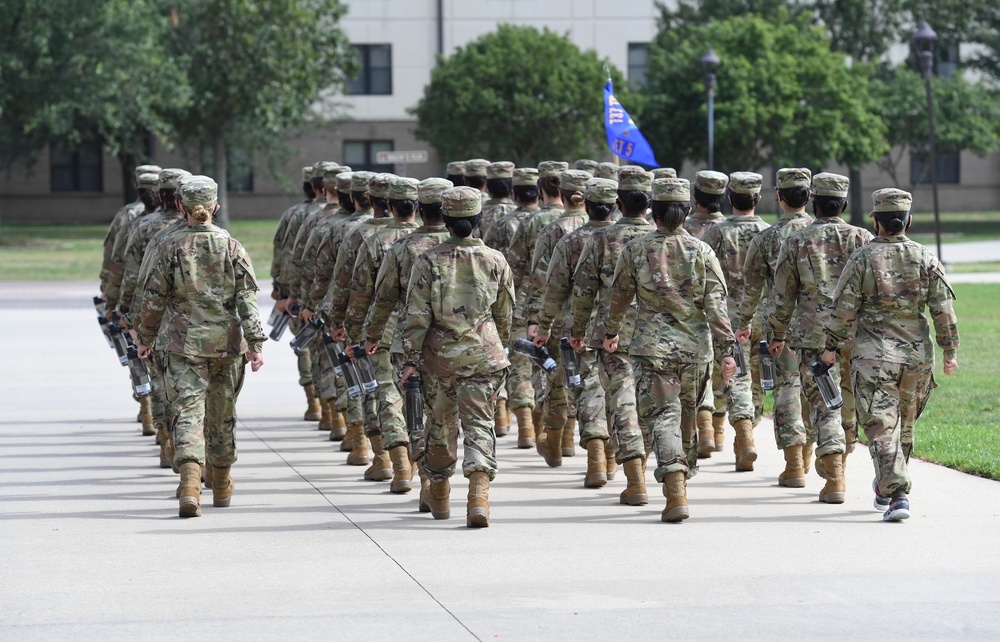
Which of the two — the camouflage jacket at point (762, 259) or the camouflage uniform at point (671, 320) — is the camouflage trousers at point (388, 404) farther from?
the camouflage jacket at point (762, 259)

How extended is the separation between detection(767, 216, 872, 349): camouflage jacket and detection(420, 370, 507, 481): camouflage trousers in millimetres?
2082

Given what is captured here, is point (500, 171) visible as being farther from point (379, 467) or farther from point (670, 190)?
point (670, 190)

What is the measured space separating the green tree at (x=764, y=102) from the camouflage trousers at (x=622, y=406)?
108 feet

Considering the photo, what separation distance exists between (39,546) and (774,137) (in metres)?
36.4

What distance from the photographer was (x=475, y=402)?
9.12 m

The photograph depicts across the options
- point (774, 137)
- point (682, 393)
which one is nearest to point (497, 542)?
point (682, 393)

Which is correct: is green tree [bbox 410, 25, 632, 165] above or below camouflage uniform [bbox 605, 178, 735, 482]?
above

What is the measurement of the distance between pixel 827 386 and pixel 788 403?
2.92 feet

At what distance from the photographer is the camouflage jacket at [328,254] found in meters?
11.8

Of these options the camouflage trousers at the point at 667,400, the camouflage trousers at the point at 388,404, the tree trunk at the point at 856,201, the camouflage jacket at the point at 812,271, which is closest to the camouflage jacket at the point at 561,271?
the camouflage trousers at the point at 667,400

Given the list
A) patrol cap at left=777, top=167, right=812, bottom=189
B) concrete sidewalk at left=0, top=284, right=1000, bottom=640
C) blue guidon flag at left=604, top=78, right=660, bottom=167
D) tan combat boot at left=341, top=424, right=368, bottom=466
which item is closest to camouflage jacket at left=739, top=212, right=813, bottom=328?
patrol cap at left=777, top=167, right=812, bottom=189

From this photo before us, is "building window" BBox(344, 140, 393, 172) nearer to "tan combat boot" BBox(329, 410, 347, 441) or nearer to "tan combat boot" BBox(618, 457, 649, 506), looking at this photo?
"tan combat boot" BBox(329, 410, 347, 441)

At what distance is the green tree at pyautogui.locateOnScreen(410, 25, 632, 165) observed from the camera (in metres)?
43.8

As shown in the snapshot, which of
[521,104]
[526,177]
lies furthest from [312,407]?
[521,104]
